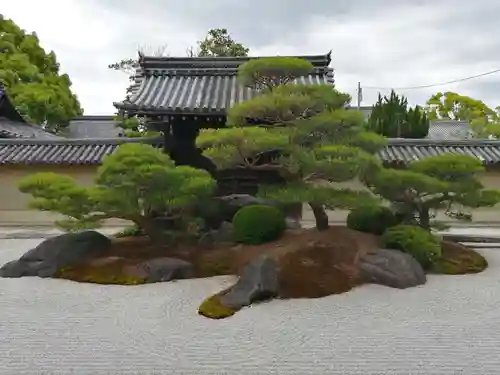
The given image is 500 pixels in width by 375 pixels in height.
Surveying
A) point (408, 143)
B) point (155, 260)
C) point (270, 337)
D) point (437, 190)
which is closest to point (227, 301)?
point (270, 337)

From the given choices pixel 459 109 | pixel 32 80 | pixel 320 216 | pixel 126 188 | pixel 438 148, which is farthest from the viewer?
pixel 459 109

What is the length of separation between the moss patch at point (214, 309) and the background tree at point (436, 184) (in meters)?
3.36

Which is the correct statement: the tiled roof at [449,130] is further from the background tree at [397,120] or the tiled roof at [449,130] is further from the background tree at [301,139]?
the background tree at [301,139]

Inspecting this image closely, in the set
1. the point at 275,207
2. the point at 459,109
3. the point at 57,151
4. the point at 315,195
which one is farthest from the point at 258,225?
the point at 459,109

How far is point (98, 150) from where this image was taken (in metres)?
14.3

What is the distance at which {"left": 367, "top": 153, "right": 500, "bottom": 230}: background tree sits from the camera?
7516 mm

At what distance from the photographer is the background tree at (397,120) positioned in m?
21.0

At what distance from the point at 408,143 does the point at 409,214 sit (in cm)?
721

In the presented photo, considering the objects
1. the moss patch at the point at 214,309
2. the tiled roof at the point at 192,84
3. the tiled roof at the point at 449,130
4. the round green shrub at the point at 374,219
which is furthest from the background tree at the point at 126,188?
the tiled roof at the point at 449,130

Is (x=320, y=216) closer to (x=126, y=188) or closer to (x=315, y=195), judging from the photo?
(x=315, y=195)

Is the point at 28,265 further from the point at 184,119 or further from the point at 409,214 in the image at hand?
the point at 409,214

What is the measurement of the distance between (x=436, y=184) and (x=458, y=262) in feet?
4.37

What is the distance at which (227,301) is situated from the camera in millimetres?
5672

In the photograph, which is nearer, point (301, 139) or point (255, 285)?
point (255, 285)
